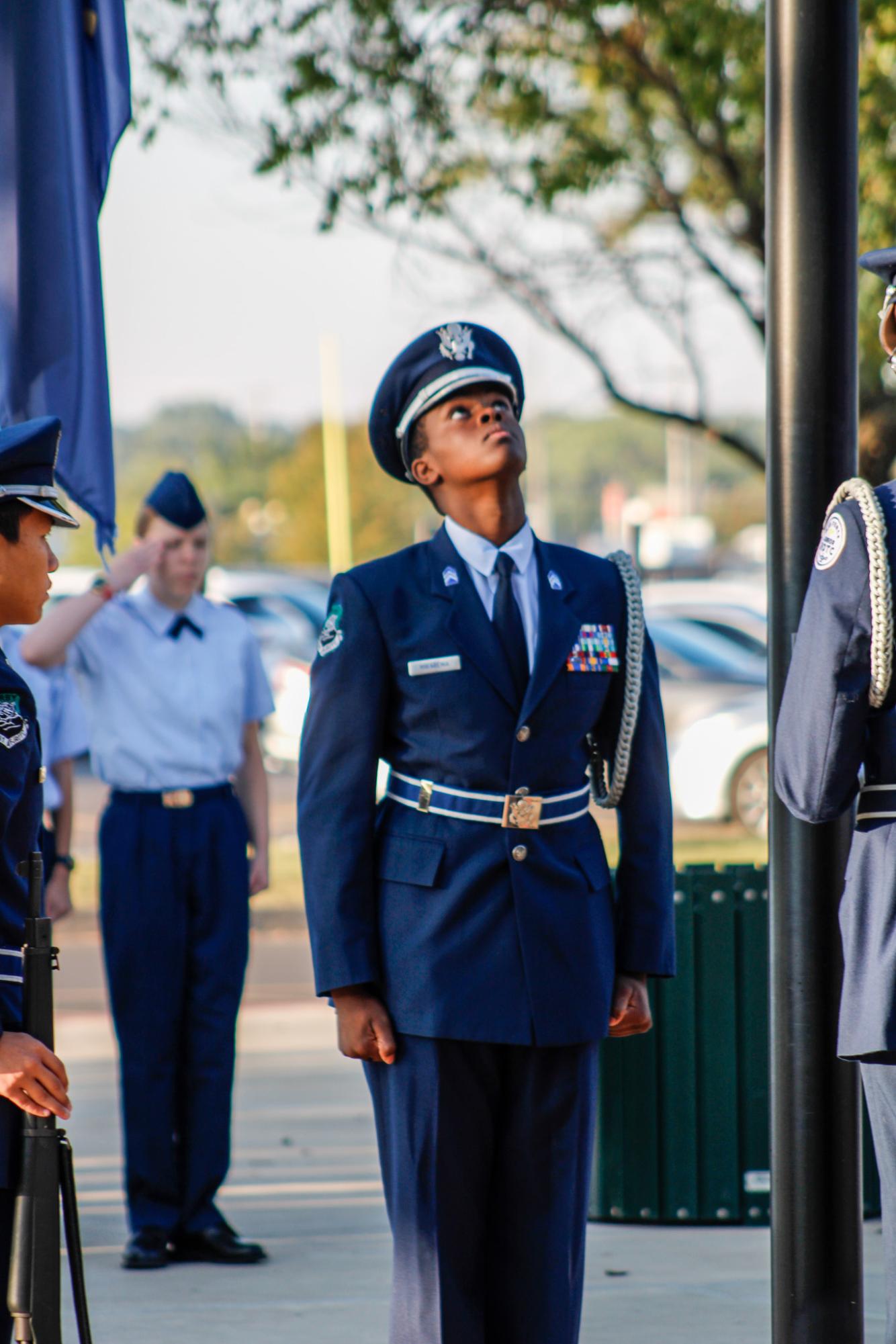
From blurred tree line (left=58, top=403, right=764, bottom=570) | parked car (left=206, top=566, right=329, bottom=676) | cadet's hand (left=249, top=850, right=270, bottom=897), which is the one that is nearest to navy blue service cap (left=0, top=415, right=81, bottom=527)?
cadet's hand (left=249, top=850, right=270, bottom=897)

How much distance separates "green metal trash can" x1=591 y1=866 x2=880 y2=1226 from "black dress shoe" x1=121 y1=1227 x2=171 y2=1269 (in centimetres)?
129

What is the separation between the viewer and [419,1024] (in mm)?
3432

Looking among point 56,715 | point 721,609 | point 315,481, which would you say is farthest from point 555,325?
point 315,481

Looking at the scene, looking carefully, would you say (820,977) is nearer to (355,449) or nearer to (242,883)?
(242,883)

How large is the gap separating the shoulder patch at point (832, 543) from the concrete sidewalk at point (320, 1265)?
2364 millimetres

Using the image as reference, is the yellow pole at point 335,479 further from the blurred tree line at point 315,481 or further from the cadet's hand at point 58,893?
the cadet's hand at point 58,893

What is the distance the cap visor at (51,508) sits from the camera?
10.1ft

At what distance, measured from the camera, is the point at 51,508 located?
3100 mm

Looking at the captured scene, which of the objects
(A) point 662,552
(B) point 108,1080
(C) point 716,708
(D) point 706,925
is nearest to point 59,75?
(D) point 706,925

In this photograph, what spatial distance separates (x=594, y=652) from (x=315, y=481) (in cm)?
6473

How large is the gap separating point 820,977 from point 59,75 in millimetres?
2575

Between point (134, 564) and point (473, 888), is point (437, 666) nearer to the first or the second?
point (473, 888)

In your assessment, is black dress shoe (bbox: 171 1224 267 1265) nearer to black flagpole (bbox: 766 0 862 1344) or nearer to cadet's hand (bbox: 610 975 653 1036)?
black flagpole (bbox: 766 0 862 1344)

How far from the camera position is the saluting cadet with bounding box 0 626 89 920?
20.0 ft
